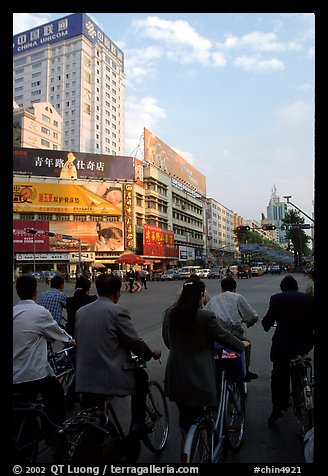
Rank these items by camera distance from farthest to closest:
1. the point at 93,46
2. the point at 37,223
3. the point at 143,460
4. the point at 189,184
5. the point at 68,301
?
the point at 93,46 → the point at 189,184 → the point at 37,223 → the point at 68,301 → the point at 143,460

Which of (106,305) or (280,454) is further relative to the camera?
(280,454)

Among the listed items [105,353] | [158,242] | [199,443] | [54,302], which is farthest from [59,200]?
[199,443]

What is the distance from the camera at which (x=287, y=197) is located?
105ft

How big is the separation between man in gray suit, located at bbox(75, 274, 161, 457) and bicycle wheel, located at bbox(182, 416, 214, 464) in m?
0.55

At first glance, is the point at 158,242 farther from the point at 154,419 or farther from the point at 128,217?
the point at 154,419

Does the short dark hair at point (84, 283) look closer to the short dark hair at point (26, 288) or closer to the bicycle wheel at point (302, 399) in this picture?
the short dark hair at point (26, 288)

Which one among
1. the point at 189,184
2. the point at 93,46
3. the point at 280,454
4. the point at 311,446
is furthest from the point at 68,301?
the point at 93,46

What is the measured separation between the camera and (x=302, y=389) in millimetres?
3791

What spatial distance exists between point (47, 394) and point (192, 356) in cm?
129

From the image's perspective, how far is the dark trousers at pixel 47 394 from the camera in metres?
3.13

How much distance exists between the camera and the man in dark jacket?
409 cm
